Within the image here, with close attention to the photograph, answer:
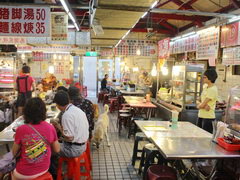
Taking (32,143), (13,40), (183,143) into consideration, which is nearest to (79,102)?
(32,143)

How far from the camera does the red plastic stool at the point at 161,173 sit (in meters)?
3.34

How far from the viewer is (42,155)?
281cm

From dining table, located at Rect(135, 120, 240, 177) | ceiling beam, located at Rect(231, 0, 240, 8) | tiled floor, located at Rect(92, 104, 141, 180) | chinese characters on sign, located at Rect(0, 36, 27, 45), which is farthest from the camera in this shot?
chinese characters on sign, located at Rect(0, 36, 27, 45)

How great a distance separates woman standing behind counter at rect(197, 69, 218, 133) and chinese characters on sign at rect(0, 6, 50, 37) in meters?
3.66

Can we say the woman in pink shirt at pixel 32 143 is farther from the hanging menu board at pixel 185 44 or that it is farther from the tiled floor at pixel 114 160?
the hanging menu board at pixel 185 44

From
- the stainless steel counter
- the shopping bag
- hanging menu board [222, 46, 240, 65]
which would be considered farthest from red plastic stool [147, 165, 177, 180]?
hanging menu board [222, 46, 240, 65]

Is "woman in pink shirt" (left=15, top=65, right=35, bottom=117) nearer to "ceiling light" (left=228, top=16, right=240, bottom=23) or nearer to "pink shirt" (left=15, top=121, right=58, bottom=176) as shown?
"pink shirt" (left=15, top=121, right=58, bottom=176)

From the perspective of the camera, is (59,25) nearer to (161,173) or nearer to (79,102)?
(79,102)

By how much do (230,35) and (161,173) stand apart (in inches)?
250

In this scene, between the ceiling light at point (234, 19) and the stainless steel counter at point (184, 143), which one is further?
the ceiling light at point (234, 19)

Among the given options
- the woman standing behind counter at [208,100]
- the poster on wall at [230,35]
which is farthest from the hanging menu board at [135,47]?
the woman standing behind counter at [208,100]

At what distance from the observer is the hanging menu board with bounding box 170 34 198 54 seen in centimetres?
1063

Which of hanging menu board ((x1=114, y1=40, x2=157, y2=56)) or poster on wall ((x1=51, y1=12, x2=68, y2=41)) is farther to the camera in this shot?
hanging menu board ((x1=114, y1=40, x2=157, y2=56))

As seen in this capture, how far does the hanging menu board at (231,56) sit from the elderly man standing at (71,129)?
245 inches
